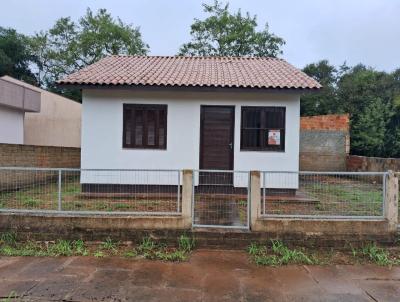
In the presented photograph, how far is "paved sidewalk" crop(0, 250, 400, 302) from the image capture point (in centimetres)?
443

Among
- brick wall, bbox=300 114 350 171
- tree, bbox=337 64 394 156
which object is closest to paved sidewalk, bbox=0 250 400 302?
brick wall, bbox=300 114 350 171

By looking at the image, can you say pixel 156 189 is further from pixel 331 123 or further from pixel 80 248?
pixel 331 123

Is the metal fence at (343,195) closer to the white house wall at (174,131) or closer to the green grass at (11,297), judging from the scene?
the white house wall at (174,131)

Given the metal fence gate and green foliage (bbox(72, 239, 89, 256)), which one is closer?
green foliage (bbox(72, 239, 89, 256))

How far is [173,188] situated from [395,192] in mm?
4796

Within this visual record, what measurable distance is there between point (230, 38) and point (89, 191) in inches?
932

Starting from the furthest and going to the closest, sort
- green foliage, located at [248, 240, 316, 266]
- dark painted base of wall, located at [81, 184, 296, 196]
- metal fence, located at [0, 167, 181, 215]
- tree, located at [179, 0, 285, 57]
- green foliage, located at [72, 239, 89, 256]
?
tree, located at [179, 0, 285, 57]
dark painted base of wall, located at [81, 184, 296, 196]
metal fence, located at [0, 167, 181, 215]
green foliage, located at [72, 239, 89, 256]
green foliage, located at [248, 240, 316, 266]

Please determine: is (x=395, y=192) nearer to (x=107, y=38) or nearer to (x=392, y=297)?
(x=392, y=297)

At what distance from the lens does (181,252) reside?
5969 millimetres

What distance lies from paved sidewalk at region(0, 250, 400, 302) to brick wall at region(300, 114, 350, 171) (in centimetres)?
1144

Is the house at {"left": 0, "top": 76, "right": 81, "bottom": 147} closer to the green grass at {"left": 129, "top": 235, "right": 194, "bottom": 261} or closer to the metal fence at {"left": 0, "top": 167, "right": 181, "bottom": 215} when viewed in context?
the metal fence at {"left": 0, "top": 167, "right": 181, "bottom": 215}

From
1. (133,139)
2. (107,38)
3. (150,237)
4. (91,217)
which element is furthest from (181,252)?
(107,38)

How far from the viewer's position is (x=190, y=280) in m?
4.91

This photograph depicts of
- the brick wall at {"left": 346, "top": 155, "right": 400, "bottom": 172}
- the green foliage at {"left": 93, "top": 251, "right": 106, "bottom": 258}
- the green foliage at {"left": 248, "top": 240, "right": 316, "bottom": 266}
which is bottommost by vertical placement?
the green foliage at {"left": 93, "top": 251, "right": 106, "bottom": 258}
